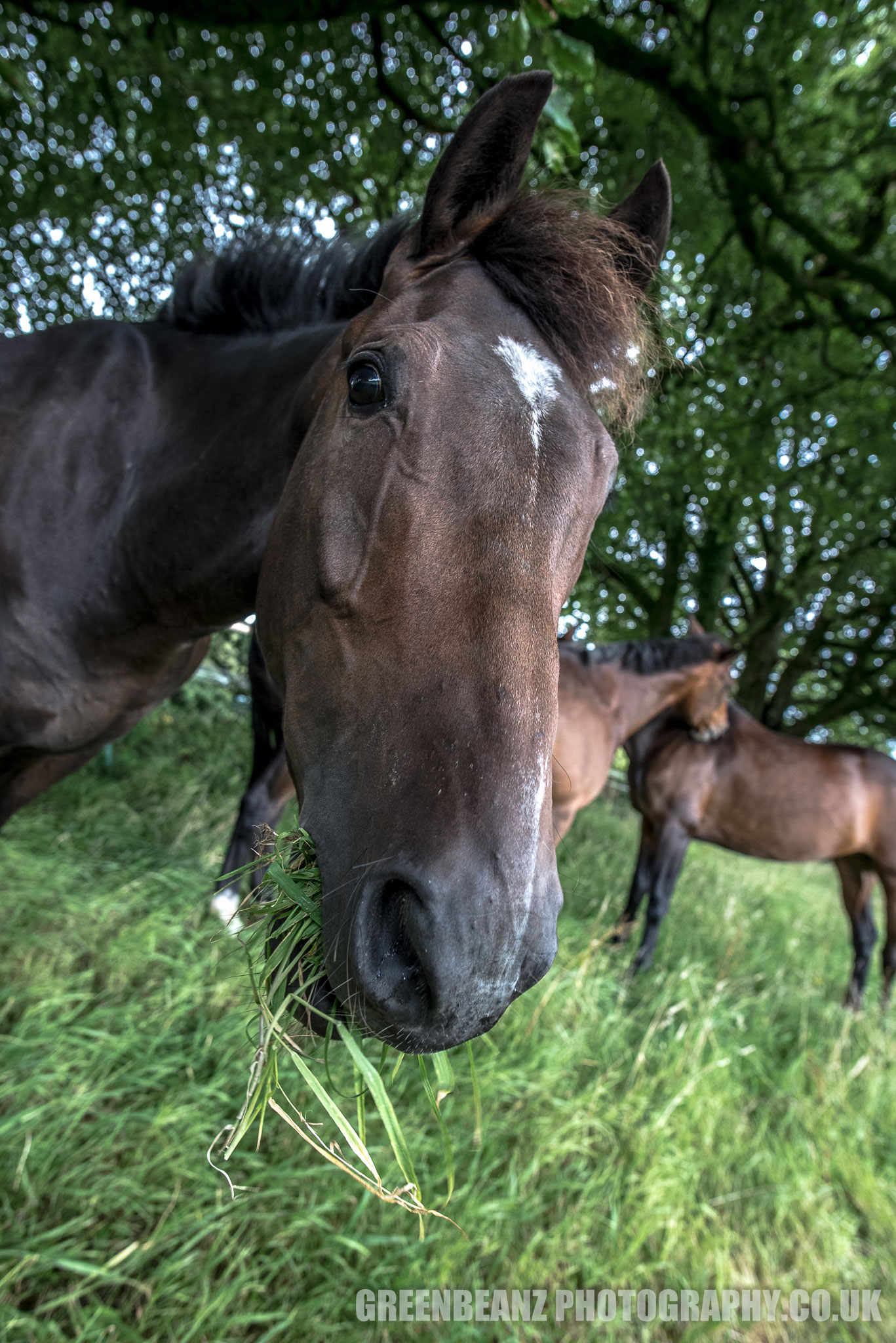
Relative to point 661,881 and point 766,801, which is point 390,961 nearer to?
point 661,881

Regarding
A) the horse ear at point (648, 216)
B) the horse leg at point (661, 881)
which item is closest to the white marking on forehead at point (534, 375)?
the horse ear at point (648, 216)

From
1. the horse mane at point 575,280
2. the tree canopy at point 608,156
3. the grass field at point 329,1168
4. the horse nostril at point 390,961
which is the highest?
the tree canopy at point 608,156

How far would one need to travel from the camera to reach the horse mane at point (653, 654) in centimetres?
498

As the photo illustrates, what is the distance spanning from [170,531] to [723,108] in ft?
21.7

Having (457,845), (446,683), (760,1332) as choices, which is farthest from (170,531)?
(760,1332)

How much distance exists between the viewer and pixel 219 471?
1.73 m

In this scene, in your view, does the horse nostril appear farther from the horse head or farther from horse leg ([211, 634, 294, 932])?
horse leg ([211, 634, 294, 932])

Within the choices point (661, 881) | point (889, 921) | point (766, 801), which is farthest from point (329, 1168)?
point (889, 921)

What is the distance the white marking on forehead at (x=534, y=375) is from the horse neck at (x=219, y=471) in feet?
1.75

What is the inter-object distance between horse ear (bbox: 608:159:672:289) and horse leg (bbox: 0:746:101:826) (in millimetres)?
2128

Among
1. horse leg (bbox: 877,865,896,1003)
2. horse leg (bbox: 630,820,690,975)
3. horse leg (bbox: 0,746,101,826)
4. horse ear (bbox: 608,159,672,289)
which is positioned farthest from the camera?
horse leg (bbox: 877,865,896,1003)

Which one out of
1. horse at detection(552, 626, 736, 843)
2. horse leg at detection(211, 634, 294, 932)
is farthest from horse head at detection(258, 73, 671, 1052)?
horse at detection(552, 626, 736, 843)

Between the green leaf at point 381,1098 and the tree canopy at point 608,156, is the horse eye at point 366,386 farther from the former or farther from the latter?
the tree canopy at point 608,156

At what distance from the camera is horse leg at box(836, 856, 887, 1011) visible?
533cm
